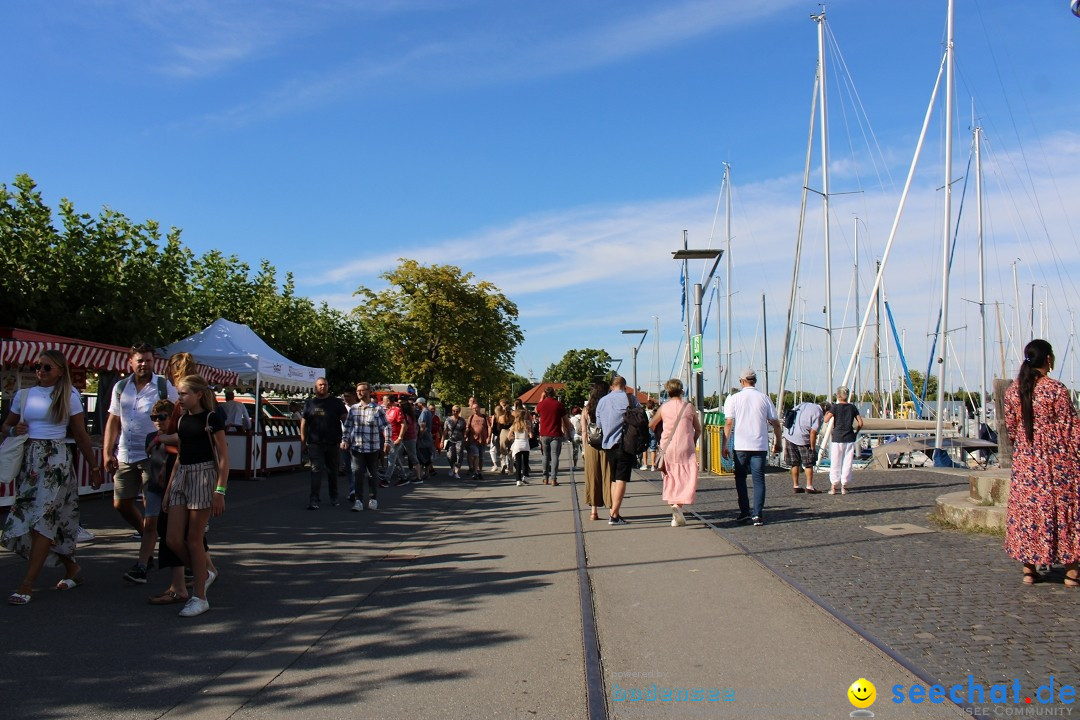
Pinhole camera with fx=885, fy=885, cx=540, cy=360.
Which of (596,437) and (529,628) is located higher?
(596,437)

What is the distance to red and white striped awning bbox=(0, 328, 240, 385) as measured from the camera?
11109 mm

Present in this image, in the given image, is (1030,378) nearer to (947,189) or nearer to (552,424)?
(552,424)

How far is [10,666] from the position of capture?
15.8 ft

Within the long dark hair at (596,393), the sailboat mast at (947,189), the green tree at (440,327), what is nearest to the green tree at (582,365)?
the green tree at (440,327)

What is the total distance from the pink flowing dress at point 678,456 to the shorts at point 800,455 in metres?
4.96

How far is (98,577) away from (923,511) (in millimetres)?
9773

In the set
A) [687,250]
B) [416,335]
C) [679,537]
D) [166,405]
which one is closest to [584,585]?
[679,537]

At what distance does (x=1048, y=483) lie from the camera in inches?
256

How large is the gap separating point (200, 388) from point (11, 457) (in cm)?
158

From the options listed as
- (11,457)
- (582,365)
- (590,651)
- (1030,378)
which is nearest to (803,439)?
(1030,378)

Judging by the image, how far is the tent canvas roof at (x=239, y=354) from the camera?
1827cm

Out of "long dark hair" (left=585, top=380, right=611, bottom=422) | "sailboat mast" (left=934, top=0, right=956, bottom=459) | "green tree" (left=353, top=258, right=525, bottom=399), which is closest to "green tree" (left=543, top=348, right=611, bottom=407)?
"green tree" (left=353, top=258, right=525, bottom=399)

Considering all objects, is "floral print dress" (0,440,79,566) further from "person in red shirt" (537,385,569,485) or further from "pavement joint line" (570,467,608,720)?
"person in red shirt" (537,385,569,485)

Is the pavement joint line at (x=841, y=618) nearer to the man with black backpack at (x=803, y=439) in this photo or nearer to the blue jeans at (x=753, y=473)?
the blue jeans at (x=753, y=473)
